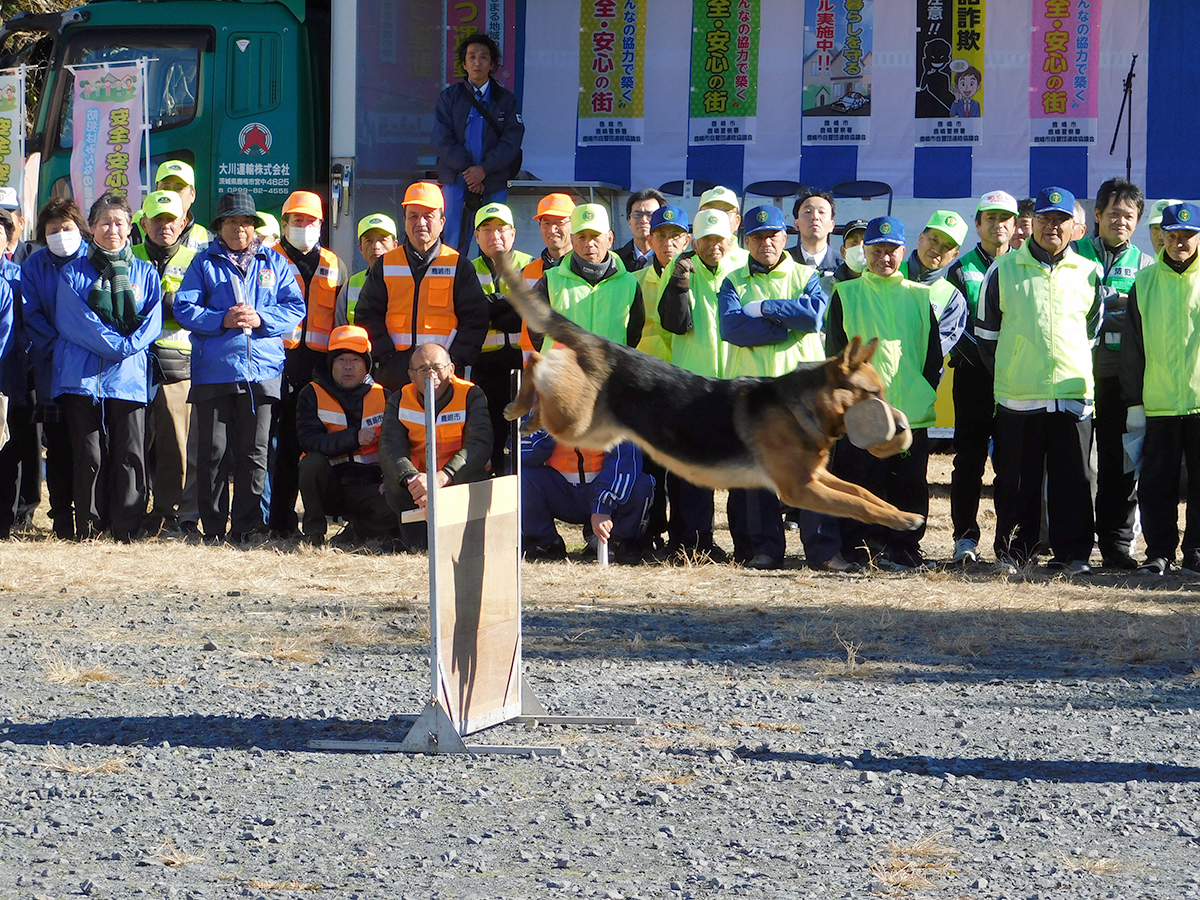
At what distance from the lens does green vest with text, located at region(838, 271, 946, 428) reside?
885 centimetres

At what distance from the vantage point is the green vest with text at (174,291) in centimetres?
Result: 1002

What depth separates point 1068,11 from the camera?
41.2 feet

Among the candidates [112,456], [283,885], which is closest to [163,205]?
[112,456]

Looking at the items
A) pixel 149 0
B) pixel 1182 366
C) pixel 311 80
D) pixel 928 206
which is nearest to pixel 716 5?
pixel 928 206

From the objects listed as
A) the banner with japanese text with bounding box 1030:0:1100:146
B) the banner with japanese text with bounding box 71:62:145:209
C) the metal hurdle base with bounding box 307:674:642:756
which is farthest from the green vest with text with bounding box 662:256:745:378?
the banner with japanese text with bounding box 71:62:145:209

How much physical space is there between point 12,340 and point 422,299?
8.99 feet

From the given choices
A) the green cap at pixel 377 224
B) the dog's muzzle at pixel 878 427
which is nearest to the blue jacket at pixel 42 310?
the green cap at pixel 377 224

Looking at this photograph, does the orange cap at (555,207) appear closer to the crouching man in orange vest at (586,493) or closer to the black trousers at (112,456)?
the crouching man in orange vest at (586,493)

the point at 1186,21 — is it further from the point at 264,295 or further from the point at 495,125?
the point at 264,295

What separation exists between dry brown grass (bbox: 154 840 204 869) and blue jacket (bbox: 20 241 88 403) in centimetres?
611

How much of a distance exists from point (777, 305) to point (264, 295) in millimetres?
3495

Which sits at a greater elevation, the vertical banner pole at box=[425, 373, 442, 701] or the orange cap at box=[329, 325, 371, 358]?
the orange cap at box=[329, 325, 371, 358]

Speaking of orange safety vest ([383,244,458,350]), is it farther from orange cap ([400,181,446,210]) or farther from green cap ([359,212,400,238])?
green cap ([359,212,400,238])

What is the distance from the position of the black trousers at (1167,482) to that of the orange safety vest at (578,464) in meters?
3.35
